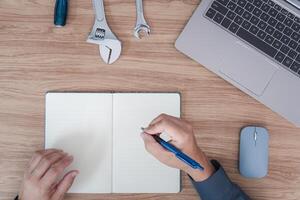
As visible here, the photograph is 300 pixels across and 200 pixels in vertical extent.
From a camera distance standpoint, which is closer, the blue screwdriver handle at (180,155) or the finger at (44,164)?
the blue screwdriver handle at (180,155)

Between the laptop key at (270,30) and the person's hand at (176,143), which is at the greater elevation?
the laptop key at (270,30)

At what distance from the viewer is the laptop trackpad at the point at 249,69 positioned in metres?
0.92

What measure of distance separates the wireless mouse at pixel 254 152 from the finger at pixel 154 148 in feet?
0.58

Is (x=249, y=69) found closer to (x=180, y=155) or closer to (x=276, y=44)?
(x=276, y=44)

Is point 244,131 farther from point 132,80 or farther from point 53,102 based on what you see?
point 53,102

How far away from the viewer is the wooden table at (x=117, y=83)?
0.92 meters

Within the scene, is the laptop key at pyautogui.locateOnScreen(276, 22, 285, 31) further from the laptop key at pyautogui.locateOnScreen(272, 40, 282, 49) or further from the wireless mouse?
the wireless mouse

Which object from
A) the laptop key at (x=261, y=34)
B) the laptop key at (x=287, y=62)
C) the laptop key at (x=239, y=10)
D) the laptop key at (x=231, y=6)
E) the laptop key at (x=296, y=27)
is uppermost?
the laptop key at (x=231, y=6)

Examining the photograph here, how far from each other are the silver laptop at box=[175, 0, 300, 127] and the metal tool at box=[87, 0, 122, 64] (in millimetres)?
151

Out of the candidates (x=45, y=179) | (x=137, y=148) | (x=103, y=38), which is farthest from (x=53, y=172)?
(x=103, y=38)

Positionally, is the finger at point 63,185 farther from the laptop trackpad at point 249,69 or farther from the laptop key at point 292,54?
the laptop key at point 292,54

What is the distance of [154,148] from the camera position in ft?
2.72

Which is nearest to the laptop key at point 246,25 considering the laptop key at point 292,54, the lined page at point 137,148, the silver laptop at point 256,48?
the silver laptop at point 256,48

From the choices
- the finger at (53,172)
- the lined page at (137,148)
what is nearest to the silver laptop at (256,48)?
the lined page at (137,148)
